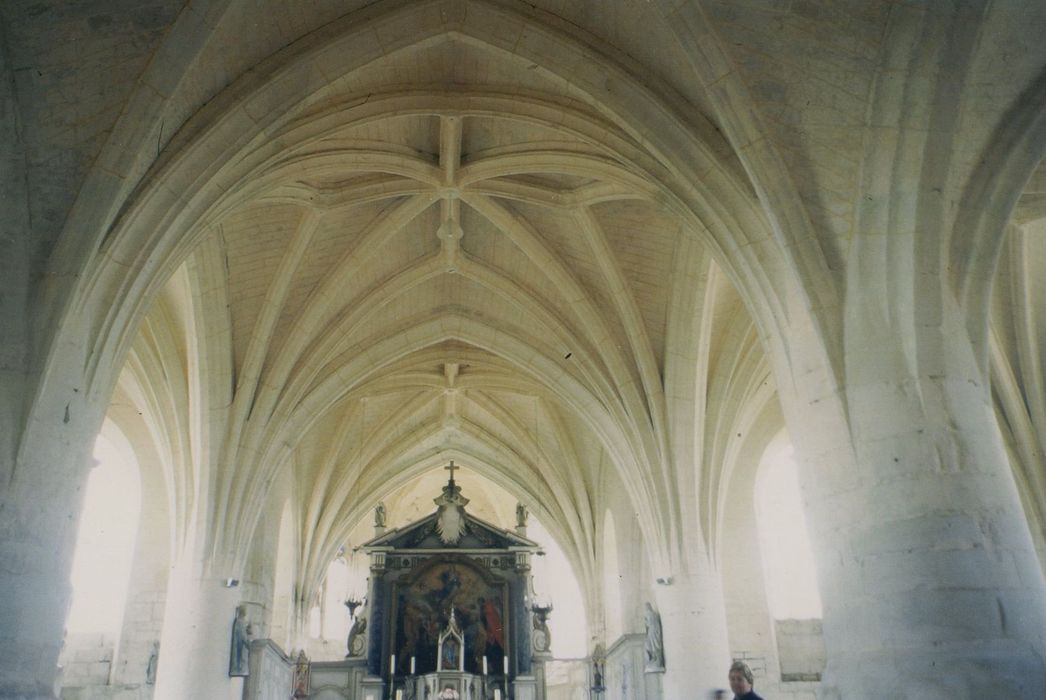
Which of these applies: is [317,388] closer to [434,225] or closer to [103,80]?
[434,225]

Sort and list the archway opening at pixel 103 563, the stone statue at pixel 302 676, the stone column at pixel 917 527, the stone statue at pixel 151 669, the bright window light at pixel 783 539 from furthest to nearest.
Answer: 1. the stone statue at pixel 302 676
2. the bright window light at pixel 783 539
3. the archway opening at pixel 103 563
4. the stone statue at pixel 151 669
5. the stone column at pixel 917 527

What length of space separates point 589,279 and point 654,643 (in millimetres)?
6441

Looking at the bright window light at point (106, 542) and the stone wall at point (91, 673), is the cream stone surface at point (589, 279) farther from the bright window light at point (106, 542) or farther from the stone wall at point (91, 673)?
the bright window light at point (106, 542)

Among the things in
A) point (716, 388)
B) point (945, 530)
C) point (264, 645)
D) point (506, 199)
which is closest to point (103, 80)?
point (506, 199)

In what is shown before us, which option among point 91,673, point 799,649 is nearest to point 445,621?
point 91,673

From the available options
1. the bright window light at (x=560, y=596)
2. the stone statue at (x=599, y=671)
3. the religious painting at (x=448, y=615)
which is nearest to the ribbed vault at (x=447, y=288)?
the stone statue at (x=599, y=671)

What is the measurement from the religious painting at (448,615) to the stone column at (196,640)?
7.67 metres

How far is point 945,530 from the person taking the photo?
6.73m

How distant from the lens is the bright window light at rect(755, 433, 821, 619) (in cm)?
1764

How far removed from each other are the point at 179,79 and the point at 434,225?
22.6ft

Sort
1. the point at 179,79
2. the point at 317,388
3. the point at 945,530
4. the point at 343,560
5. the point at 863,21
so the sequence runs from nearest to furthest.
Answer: the point at 945,530
the point at 863,21
the point at 179,79
the point at 317,388
the point at 343,560

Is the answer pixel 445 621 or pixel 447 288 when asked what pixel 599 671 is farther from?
pixel 447 288

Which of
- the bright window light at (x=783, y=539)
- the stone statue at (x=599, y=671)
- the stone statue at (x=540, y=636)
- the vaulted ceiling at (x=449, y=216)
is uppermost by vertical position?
the vaulted ceiling at (x=449, y=216)

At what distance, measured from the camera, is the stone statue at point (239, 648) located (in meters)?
15.1
